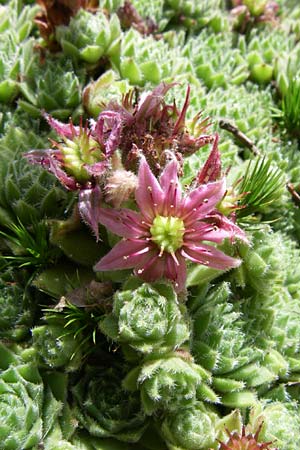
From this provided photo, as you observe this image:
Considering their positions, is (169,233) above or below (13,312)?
above

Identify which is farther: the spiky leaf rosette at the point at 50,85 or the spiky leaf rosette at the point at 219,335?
the spiky leaf rosette at the point at 50,85

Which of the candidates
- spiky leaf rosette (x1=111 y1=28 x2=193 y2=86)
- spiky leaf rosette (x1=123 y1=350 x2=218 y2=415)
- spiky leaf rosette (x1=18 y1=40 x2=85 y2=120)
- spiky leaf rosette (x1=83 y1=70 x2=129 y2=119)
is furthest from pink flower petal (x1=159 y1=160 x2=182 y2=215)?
spiky leaf rosette (x1=111 y1=28 x2=193 y2=86)

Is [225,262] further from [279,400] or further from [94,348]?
[279,400]

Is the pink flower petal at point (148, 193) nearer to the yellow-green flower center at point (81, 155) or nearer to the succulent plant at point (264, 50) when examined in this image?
the yellow-green flower center at point (81, 155)

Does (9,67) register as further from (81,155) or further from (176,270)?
(176,270)

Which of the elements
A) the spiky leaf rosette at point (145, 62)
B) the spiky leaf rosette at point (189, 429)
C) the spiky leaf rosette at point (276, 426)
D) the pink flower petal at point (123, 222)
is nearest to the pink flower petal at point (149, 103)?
the pink flower petal at point (123, 222)

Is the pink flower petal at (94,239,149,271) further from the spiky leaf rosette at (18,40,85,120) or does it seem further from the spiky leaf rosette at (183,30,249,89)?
the spiky leaf rosette at (183,30,249,89)

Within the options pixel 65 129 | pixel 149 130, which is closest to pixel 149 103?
pixel 149 130
